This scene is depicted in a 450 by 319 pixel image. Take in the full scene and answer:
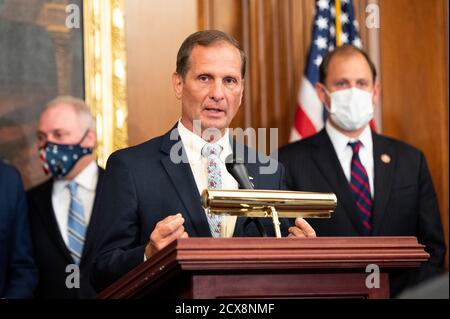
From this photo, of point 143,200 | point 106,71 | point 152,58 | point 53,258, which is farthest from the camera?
point 152,58

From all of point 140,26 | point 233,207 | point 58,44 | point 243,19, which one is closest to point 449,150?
point 243,19

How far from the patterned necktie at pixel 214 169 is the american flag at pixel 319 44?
8.81 ft

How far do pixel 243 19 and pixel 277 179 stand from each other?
2.96 meters

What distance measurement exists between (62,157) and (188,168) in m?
2.09

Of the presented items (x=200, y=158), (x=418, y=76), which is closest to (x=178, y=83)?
(x=200, y=158)

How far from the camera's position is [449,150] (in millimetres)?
7066

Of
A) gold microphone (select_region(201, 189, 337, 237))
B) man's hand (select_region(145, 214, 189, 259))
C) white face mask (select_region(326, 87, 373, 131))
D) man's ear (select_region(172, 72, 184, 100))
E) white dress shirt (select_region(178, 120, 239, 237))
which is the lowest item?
man's hand (select_region(145, 214, 189, 259))

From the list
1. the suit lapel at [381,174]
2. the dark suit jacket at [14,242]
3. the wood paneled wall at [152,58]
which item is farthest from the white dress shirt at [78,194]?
the suit lapel at [381,174]

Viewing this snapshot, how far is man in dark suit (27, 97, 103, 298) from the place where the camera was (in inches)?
220

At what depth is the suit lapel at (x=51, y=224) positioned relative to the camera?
5.61m

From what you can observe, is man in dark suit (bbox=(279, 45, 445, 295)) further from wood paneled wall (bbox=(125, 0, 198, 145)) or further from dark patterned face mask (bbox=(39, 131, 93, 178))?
dark patterned face mask (bbox=(39, 131, 93, 178))

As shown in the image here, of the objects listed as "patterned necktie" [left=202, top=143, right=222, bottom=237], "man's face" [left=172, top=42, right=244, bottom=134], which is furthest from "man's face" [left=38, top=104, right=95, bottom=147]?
"patterned necktie" [left=202, top=143, right=222, bottom=237]

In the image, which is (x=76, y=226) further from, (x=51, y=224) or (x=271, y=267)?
(x=271, y=267)

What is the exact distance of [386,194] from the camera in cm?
570
